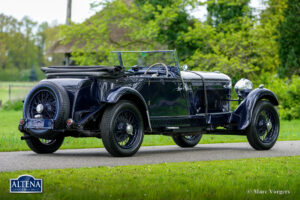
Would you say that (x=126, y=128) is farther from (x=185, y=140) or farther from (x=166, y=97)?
(x=185, y=140)

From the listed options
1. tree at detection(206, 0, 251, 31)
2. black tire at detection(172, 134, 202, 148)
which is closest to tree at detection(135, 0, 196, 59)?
tree at detection(206, 0, 251, 31)

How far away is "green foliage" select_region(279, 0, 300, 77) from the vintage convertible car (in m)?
21.2

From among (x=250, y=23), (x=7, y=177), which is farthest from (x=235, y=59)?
(x=7, y=177)

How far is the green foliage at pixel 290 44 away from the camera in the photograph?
32.4 m

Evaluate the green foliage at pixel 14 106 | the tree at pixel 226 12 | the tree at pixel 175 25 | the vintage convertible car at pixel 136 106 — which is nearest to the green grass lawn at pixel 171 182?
the vintage convertible car at pixel 136 106

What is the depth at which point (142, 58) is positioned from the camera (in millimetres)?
11500

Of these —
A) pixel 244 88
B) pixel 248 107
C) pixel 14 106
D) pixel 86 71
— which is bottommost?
pixel 14 106

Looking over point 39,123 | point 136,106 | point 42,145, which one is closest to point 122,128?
point 136,106

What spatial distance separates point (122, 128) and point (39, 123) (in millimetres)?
1296

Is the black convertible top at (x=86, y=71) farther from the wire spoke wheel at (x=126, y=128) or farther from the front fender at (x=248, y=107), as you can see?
the front fender at (x=248, y=107)

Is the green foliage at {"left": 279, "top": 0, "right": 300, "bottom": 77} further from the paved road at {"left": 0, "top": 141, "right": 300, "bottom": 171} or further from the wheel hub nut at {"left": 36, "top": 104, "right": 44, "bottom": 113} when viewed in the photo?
the wheel hub nut at {"left": 36, "top": 104, "right": 44, "bottom": 113}

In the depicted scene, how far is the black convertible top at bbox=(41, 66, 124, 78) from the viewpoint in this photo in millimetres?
9211

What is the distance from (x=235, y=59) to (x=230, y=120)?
15706mm

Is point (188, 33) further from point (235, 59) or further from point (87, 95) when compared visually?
point (87, 95)
